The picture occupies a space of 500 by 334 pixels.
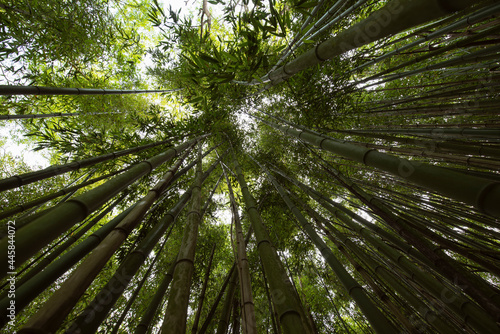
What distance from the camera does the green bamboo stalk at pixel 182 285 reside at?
2.89 ft

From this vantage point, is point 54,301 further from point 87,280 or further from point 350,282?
point 350,282

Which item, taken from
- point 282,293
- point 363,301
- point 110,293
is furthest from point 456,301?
point 110,293

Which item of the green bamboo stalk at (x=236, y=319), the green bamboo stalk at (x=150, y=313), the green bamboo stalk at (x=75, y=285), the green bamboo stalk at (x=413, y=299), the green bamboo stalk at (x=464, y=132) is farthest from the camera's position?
the green bamboo stalk at (x=236, y=319)

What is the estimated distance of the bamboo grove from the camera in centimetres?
96

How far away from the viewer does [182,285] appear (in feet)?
3.36

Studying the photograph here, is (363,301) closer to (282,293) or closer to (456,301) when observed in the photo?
(456,301)

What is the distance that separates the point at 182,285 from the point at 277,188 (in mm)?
1937

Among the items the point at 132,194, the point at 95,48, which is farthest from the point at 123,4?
the point at 132,194

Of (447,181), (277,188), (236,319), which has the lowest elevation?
(447,181)

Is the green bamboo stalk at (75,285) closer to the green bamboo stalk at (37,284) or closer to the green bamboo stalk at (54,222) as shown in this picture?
the green bamboo stalk at (54,222)

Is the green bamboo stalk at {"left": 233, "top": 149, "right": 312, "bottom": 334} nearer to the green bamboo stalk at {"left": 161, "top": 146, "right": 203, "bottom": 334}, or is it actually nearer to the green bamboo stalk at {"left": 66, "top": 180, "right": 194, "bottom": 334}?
the green bamboo stalk at {"left": 161, "top": 146, "right": 203, "bottom": 334}

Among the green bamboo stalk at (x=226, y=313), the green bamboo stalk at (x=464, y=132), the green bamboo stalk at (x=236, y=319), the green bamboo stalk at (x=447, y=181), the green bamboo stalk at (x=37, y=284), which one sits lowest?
the green bamboo stalk at (x=447, y=181)

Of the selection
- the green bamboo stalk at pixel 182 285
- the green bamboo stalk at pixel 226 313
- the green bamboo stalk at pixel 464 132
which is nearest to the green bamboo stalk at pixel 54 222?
the green bamboo stalk at pixel 182 285

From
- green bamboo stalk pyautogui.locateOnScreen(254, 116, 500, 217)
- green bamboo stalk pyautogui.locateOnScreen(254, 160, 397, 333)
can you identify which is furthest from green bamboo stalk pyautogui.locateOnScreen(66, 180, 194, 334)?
Result: green bamboo stalk pyautogui.locateOnScreen(254, 116, 500, 217)
